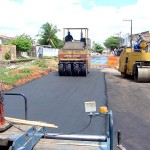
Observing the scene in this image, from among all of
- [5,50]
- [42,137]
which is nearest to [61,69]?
[42,137]

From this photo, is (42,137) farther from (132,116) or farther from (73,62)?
(73,62)

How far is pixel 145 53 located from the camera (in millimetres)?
16828

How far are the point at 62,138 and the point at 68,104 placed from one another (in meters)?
5.10

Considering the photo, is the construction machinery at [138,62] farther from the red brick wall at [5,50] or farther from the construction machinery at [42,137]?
the red brick wall at [5,50]

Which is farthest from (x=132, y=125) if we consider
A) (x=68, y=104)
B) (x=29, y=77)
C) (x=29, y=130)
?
(x=29, y=77)

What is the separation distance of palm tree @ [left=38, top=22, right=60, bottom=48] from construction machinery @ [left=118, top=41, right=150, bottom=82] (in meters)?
53.4

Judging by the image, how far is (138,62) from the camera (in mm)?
17141

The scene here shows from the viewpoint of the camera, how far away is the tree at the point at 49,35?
232 feet

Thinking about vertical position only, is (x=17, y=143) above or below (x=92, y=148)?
above

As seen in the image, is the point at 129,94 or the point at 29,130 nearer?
the point at 29,130

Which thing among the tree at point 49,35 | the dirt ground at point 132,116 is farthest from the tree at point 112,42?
the dirt ground at point 132,116

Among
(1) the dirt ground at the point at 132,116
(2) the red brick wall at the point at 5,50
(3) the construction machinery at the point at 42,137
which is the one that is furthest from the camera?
(2) the red brick wall at the point at 5,50

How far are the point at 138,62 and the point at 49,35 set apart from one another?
56044 millimetres

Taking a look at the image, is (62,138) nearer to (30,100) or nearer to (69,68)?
(30,100)
